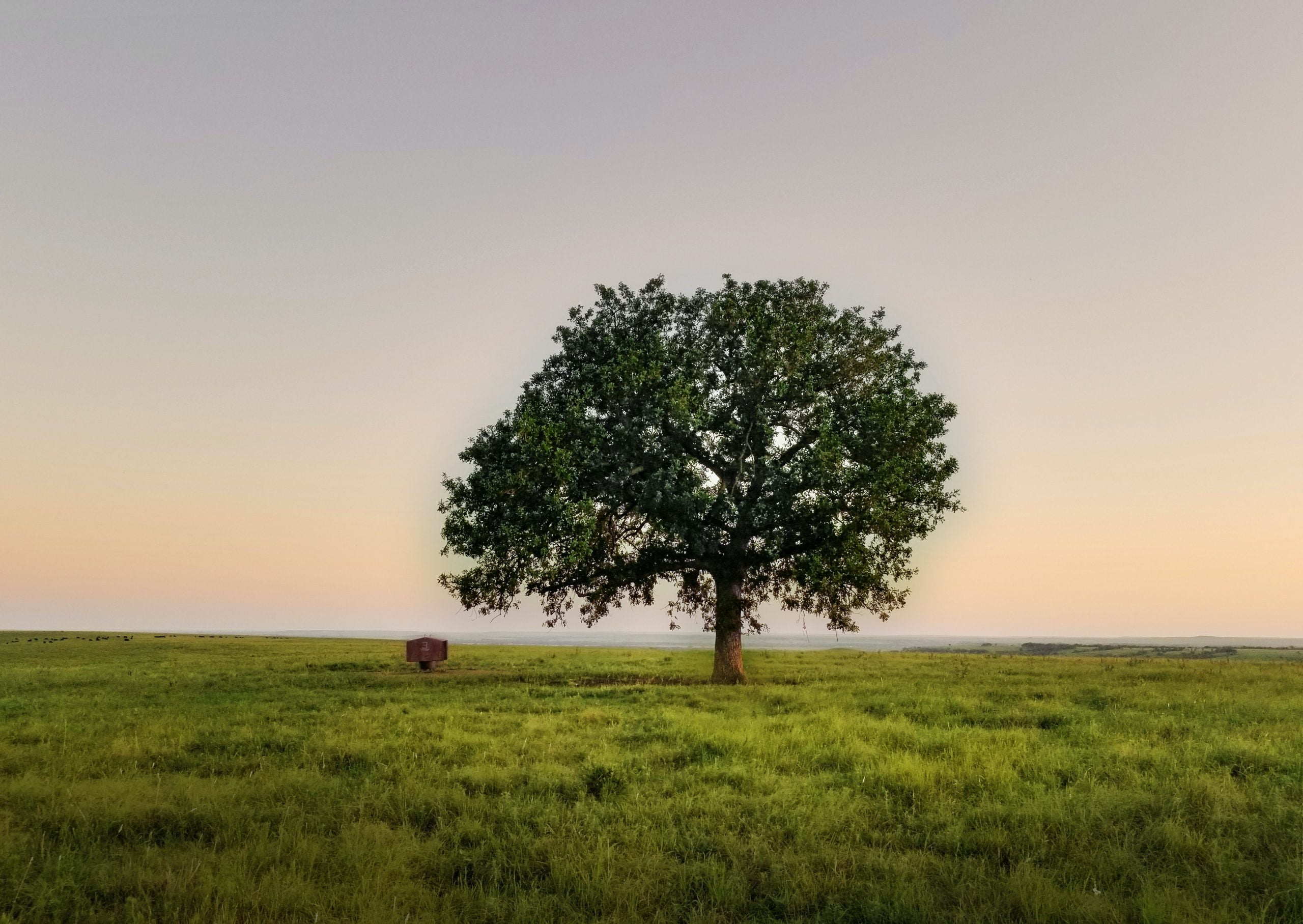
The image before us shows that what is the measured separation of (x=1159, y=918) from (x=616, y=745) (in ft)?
32.4

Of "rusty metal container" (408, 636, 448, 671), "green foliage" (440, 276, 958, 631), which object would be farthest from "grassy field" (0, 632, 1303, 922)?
"rusty metal container" (408, 636, 448, 671)

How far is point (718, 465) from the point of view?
31.3 m

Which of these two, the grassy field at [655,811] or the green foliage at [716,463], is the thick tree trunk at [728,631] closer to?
the green foliage at [716,463]

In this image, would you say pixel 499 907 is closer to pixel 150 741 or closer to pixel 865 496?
pixel 150 741

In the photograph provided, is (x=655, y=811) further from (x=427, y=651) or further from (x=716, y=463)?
(x=427, y=651)

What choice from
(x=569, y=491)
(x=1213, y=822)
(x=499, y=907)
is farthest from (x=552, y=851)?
(x=569, y=491)

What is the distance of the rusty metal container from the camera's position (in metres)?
36.3

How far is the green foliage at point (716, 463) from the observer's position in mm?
27812

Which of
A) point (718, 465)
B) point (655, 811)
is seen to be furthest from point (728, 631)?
point (655, 811)

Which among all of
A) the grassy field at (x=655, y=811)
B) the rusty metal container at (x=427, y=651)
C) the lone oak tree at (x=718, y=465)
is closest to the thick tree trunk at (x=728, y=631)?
the lone oak tree at (x=718, y=465)

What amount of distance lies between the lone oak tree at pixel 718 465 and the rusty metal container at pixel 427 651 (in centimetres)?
629

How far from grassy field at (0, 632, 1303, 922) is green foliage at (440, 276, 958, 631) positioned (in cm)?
720

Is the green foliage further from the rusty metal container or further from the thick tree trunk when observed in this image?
the rusty metal container

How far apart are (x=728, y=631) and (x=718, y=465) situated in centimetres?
674
